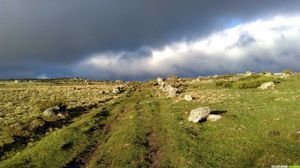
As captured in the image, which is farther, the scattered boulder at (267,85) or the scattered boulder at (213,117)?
the scattered boulder at (267,85)

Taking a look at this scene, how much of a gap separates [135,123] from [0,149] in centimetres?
1643

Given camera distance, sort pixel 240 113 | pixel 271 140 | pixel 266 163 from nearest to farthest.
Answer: pixel 266 163
pixel 271 140
pixel 240 113

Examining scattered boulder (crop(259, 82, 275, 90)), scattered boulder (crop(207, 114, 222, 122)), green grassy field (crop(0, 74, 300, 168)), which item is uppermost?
scattered boulder (crop(259, 82, 275, 90))

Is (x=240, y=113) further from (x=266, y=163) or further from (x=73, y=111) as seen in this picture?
(x=73, y=111)

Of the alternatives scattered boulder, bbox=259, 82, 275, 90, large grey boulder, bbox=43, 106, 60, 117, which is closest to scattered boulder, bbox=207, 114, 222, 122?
large grey boulder, bbox=43, 106, 60, 117

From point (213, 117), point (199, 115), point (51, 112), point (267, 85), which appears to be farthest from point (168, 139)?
point (267, 85)

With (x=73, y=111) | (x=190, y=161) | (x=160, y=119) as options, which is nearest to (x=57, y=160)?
(x=190, y=161)

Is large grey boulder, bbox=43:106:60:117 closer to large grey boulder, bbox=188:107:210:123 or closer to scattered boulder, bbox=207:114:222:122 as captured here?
large grey boulder, bbox=188:107:210:123

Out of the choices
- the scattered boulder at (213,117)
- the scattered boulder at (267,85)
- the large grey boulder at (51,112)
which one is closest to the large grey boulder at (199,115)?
the scattered boulder at (213,117)

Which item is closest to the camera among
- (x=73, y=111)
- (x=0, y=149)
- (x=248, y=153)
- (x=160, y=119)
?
(x=248, y=153)

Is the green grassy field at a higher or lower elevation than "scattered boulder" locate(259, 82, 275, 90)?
lower

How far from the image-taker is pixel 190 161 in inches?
1265

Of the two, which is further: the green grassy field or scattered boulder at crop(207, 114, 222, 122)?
scattered boulder at crop(207, 114, 222, 122)

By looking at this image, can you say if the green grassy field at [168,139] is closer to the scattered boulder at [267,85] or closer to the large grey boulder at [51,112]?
the large grey boulder at [51,112]
